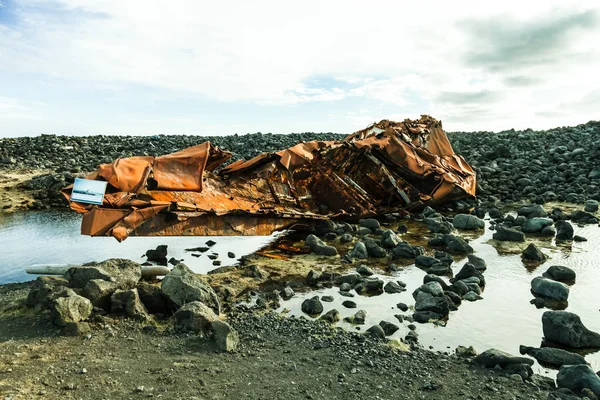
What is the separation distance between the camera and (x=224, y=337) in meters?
3.85

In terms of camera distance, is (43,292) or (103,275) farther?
(103,275)

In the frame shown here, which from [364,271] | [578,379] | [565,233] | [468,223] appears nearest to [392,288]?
[364,271]

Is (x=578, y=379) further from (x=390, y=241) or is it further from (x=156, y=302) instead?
(x=390, y=241)

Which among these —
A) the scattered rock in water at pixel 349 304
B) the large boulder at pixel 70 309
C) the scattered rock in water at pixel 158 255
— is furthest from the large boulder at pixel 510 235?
the large boulder at pixel 70 309

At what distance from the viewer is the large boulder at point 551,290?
5.26 metres

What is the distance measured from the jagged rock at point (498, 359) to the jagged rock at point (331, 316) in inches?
54.1

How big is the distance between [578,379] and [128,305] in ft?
12.6

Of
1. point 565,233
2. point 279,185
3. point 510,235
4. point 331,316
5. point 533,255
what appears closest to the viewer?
point 331,316

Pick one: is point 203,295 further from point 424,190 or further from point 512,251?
point 424,190

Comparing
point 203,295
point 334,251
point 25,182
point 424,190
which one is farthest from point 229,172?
point 25,182

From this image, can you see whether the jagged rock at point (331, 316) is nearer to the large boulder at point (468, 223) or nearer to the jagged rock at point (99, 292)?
the jagged rock at point (99, 292)

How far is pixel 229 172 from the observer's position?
7.91 metres

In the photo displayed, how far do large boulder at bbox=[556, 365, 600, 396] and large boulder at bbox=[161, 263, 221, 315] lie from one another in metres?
3.03

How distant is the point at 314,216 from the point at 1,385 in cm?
549
